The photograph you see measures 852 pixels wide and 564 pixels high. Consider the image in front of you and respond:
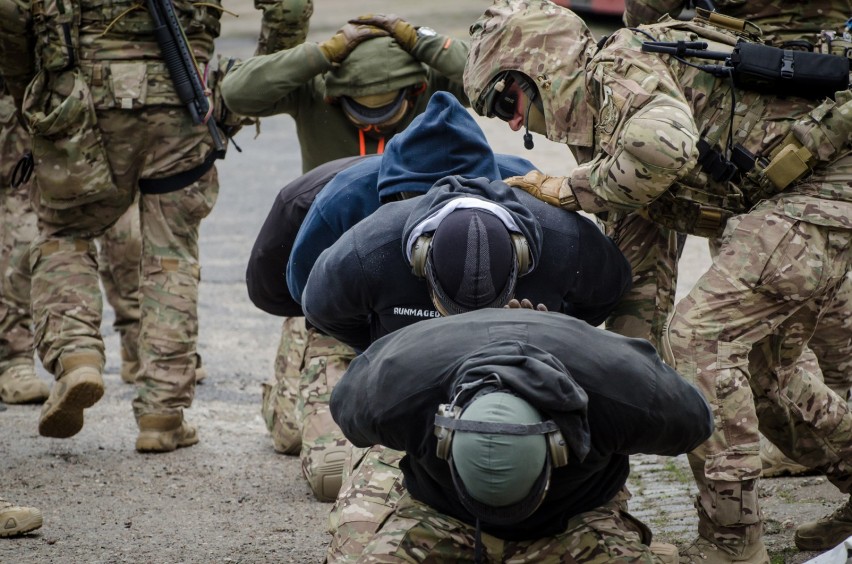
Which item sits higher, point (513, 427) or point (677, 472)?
point (513, 427)

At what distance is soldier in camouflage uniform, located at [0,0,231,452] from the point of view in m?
5.43

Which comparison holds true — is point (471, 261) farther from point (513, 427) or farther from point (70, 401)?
point (70, 401)

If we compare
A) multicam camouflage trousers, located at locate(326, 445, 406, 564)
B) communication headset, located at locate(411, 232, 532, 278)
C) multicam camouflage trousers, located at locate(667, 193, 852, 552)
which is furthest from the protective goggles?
multicam camouflage trousers, located at locate(326, 445, 406, 564)

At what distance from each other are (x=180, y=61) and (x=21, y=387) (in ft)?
6.14

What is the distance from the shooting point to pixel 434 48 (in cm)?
554

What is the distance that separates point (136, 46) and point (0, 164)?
131cm

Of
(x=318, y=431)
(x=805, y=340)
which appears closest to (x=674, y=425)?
(x=805, y=340)

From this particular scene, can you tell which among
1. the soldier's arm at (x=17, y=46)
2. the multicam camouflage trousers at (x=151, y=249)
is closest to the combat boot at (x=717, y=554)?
the multicam camouflage trousers at (x=151, y=249)

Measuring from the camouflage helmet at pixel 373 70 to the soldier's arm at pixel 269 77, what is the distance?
3.6 inches

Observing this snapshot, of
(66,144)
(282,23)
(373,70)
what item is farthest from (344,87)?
(66,144)

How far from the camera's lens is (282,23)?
19.5ft

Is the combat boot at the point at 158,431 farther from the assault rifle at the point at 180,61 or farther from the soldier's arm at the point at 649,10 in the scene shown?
the soldier's arm at the point at 649,10

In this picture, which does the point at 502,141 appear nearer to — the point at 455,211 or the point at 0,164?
the point at 0,164

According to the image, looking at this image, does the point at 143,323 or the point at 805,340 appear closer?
the point at 805,340
